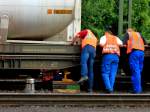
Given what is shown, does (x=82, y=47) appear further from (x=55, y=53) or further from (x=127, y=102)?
(x=127, y=102)

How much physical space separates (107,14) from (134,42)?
43.7ft

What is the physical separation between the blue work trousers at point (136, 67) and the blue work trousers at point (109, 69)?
0.36 m

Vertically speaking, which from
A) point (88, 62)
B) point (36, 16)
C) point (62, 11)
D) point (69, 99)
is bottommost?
point (69, 99)

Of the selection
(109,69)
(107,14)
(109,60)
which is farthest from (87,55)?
(107,14)

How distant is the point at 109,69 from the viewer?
494 inches

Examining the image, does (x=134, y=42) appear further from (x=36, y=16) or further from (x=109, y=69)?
(x=36, y=16)

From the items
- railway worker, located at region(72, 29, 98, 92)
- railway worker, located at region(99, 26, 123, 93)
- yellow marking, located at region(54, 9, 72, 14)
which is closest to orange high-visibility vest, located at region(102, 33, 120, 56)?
railway worker, located at region(99, 26, 123, 93)

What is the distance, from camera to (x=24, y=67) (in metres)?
12.4

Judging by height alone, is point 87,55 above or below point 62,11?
below

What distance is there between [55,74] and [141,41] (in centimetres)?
226

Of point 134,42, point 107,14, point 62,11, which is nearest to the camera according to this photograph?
point 62,11

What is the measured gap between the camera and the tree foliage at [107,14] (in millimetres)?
24609

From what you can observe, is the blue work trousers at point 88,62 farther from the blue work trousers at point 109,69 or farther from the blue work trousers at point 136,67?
the blue work trousers at point 136,67

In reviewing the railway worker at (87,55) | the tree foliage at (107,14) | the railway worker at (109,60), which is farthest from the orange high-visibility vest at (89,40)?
the tree foliage at (107,14)
